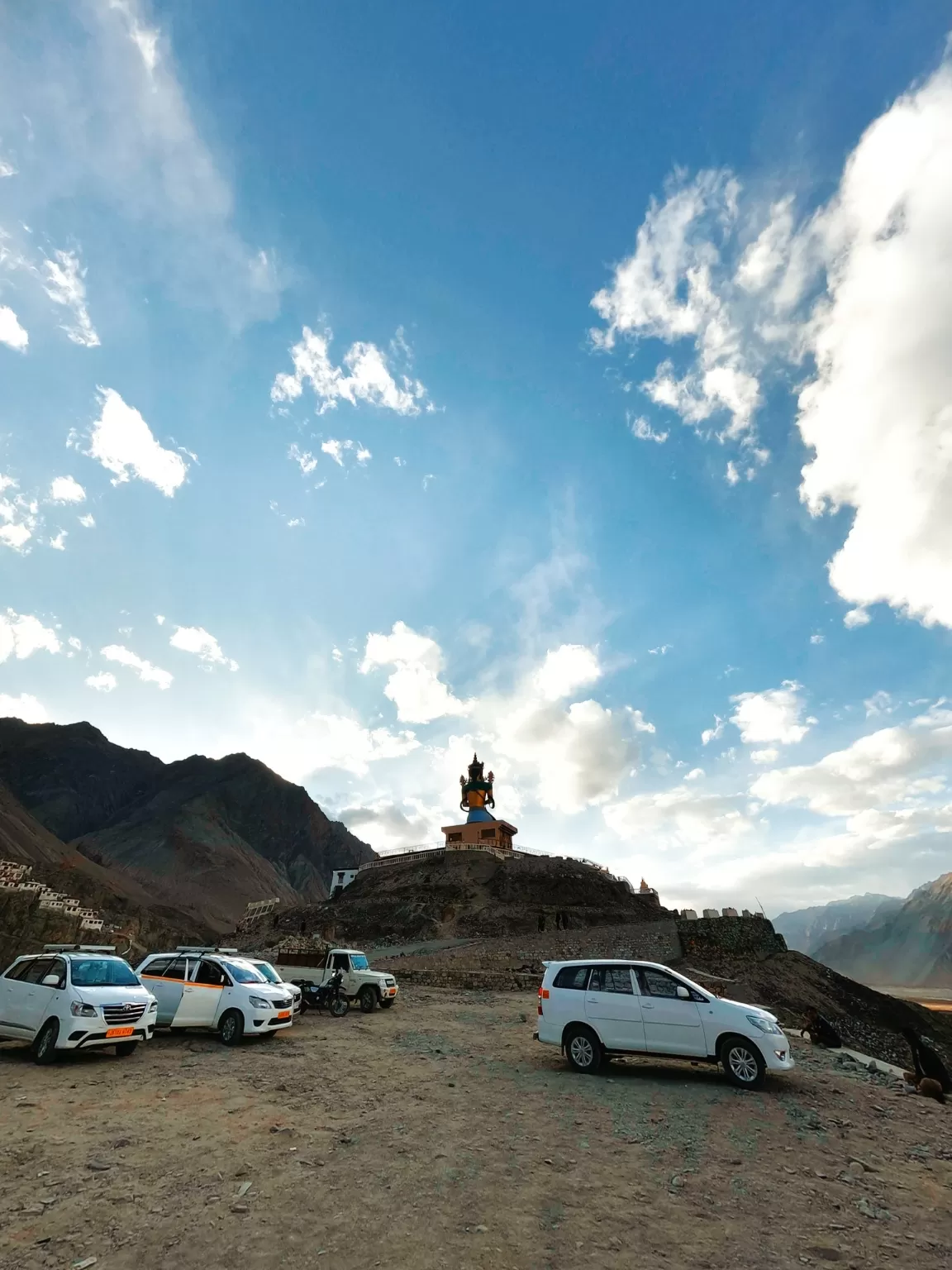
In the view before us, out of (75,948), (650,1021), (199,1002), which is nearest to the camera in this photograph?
(650,1021)

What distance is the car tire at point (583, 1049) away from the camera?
35.5 feet

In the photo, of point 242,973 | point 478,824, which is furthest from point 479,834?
point 242,973

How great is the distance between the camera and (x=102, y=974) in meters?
12.1

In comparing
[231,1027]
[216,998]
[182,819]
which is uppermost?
[182,819]

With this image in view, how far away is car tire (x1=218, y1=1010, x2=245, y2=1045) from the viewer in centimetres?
1338

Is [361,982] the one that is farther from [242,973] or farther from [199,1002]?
[199,1002]

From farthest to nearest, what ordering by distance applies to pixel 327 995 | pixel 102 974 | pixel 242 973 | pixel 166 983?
pixel 327 995 → pixel 242 973 → pixel 166 983 → pixel 102 974

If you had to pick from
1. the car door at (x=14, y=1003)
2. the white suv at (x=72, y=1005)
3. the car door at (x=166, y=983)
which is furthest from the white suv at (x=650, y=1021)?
the car door at (x=14, y=1003)

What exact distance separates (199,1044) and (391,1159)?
29.5ft

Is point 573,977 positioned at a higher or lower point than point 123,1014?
higher

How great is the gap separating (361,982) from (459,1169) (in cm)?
1542

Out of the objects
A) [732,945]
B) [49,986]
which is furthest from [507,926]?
[49,986]

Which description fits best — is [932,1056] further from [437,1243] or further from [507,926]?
[507,926]

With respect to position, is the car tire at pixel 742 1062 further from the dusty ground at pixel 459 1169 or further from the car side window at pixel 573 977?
the car side window at pixel 573 977
